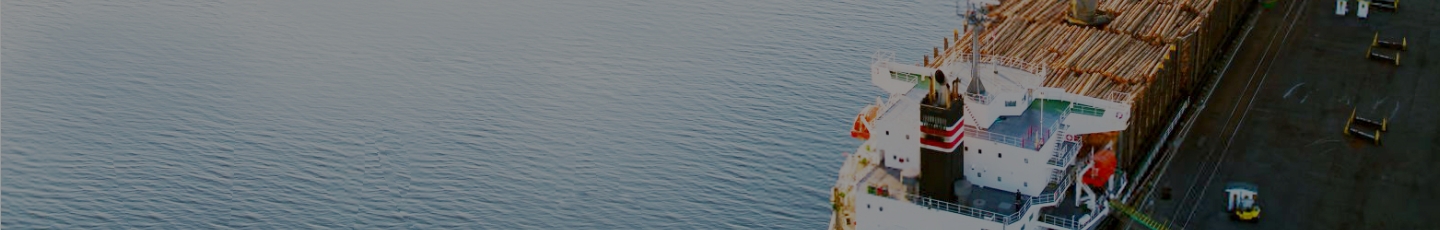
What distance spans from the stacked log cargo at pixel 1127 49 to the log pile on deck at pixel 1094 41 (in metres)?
0.03

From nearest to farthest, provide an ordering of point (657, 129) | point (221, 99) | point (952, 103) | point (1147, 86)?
point (952, 103) → point (1147, 86) → point (657, 129) → point (221, 99)

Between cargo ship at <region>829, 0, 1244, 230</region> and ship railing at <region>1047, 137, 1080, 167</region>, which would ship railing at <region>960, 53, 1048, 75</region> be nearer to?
cargo ship at <region>829, 0, 1244, 230</region>

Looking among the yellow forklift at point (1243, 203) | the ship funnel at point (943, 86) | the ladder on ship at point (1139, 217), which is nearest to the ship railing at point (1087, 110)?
the ladder on ship at point (1139, 217)

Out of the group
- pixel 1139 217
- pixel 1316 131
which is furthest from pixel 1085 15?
pixel 1139 217

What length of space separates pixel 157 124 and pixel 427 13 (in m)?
16.6

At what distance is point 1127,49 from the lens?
181ft

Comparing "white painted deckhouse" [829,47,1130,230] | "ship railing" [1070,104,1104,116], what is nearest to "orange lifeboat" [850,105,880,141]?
"white painted deckhouse" [829,47,1130,230]

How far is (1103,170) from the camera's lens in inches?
1826

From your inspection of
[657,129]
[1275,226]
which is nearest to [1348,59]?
[1275,226]

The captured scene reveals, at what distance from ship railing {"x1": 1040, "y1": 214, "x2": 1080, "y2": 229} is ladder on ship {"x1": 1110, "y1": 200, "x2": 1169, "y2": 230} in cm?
205

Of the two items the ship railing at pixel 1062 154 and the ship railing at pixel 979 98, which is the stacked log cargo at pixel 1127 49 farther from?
the ship railing at pixel 979 98

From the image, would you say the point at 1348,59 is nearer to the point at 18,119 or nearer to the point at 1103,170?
the point at 1103,170

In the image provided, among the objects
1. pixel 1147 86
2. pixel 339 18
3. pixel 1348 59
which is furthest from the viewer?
→ pixel 339 18

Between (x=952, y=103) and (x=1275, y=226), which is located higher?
(x=952, y=103)
